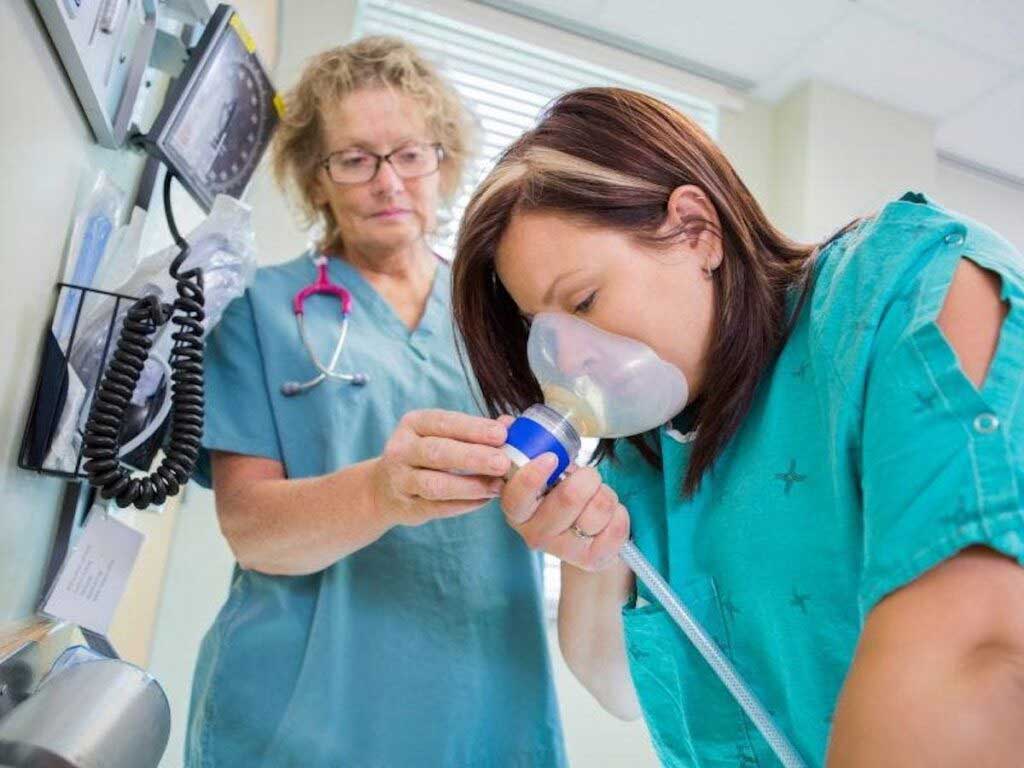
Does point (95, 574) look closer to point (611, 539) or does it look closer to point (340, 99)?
point (611, 539)

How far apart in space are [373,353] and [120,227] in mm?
375

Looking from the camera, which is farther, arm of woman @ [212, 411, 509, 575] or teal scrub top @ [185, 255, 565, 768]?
teal scrub top @ [185, 255, 565, 768]

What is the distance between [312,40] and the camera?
7.66 ft

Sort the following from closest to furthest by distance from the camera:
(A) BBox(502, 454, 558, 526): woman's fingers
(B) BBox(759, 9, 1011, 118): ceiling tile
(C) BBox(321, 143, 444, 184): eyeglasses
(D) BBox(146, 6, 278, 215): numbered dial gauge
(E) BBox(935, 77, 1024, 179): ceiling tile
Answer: (A) BBox(502, 454, 558, 526): woman's fingers, (D) BBox(146, 6, 278, 215): numbered dial gauge, (C) BBox(321, 143, 444, 184): eyeglasses, (B) BBox(759, 9, 1011, 118): ceiling tile, (E) BBox(935, 77, 1024, 179): ceiling tile

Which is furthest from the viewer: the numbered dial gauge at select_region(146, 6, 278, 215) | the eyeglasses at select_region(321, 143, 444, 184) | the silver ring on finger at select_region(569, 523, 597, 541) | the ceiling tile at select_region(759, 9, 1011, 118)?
the ceiling tile at select_region(759, 9, 1011, 118)

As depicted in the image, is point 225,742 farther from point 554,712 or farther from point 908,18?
point 908,18

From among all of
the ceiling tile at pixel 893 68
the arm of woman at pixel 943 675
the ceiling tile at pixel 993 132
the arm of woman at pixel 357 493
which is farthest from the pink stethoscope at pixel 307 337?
the ceiling tile at pixel 993 132

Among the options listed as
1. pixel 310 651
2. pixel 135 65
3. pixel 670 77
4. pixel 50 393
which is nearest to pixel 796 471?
pixel 310 651

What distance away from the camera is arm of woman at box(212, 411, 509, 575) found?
78 centimetres

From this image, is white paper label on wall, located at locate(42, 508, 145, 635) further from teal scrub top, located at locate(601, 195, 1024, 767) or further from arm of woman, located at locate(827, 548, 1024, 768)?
arm of woman, located at locate(827, 548, 1024, 768)

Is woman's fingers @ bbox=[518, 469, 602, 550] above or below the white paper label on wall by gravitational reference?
above

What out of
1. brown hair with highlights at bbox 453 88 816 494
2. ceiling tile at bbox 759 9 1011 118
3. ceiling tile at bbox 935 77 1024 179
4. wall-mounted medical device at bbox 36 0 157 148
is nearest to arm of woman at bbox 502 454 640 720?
brown hair with highlights at bbox 453 88 816 494

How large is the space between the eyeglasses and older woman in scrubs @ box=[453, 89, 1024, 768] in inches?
13.5

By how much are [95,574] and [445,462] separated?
18.6 inches
